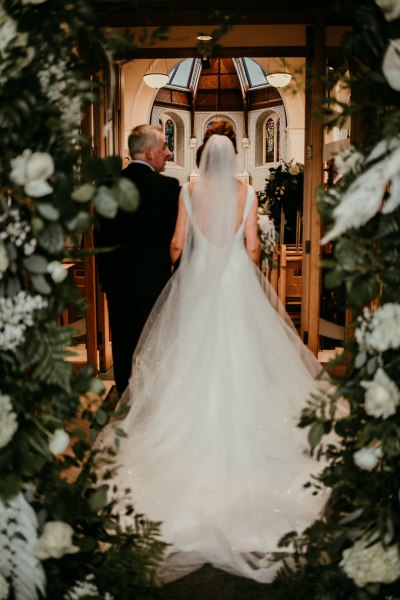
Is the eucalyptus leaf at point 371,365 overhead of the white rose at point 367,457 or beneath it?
overhead

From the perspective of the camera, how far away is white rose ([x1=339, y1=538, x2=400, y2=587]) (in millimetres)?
1865

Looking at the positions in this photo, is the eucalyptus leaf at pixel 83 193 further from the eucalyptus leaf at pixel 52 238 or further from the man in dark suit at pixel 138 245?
the man in dark suit at pixel 138 245

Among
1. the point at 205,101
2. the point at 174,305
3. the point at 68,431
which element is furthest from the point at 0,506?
the point at 205,101

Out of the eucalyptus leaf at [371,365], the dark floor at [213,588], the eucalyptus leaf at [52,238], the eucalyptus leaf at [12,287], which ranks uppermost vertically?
the eucalyptus leaf at [52,238]

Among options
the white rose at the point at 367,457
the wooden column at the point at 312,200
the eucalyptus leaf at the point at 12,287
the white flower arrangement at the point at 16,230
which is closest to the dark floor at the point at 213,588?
the white rose at the point at 367,457

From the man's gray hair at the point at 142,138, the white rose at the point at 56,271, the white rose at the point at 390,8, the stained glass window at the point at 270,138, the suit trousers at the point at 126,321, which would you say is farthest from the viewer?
the stained glass window at the point at 270,138

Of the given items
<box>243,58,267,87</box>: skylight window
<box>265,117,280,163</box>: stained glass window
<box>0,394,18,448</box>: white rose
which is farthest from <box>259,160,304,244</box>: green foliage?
<box>265,117,280,163</box>: stained glass window

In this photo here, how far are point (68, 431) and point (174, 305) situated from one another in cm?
200

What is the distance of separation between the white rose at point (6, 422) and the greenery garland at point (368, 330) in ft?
2.71

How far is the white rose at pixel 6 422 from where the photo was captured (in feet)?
5.74

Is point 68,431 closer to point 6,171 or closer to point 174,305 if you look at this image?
point 6,171

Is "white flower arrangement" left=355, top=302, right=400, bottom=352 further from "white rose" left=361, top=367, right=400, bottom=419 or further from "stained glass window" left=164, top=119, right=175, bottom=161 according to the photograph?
"stained glass window" left=164, top=119, right=175, bottom=161

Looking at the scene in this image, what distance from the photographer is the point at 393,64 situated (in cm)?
169

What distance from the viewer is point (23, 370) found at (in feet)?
6.14
